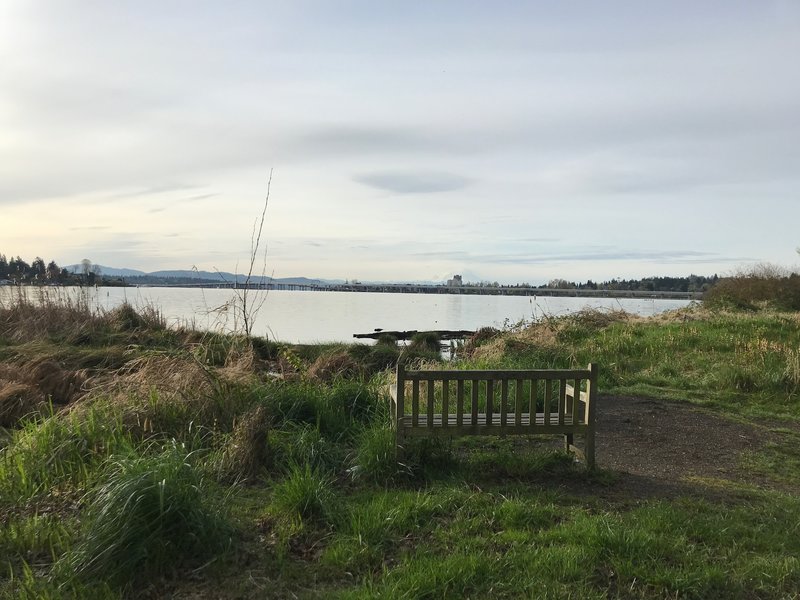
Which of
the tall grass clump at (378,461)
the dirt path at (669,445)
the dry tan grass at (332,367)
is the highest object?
the tall grass clump at (378,461)

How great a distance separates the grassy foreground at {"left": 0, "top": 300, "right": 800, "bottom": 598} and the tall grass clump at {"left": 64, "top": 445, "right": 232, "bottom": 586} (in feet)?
0.03

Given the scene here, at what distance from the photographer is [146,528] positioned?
142 inches

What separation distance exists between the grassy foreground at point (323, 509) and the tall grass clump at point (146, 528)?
1 centimetres

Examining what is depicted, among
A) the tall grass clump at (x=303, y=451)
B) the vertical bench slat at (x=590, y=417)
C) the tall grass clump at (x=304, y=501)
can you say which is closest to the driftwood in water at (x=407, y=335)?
the tall grass clump at (x=303, y=451)

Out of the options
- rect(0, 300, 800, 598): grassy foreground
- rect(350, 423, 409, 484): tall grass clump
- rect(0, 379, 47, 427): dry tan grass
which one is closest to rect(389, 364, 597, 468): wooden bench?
rect(350, 423, 409, 484): tall grass clump

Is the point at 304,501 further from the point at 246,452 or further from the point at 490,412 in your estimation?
the point at 490,412

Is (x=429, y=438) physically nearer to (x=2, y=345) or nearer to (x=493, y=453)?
(x=493, y=453)

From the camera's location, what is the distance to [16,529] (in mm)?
4000

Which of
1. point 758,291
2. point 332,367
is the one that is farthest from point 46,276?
point 758,291

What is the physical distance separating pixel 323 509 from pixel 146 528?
119cm

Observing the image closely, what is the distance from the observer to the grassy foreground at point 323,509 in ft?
11.5

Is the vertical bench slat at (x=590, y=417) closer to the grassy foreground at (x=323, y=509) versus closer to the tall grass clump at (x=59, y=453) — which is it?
the grassy foreground at (x=323, y=509)

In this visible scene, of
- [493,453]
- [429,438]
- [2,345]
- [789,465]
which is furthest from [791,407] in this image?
[2,345]

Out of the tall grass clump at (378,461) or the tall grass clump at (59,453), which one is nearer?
the tall grass clump at (59,453)
